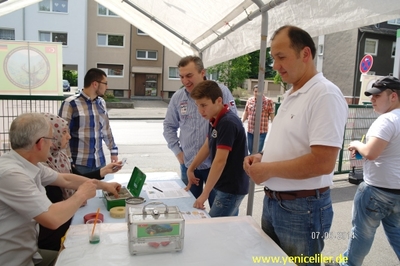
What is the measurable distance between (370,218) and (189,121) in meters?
1.66

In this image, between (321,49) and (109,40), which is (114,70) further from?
(321,49)

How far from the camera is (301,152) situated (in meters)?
1.49

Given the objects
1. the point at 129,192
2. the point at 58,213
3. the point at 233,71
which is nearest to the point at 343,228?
the point at 129,192

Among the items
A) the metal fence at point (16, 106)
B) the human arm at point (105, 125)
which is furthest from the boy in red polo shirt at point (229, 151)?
the metal fence at point (16, 106)

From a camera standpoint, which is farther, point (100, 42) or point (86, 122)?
point (100, 42)

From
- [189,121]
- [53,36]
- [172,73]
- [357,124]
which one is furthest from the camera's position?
[172,73]

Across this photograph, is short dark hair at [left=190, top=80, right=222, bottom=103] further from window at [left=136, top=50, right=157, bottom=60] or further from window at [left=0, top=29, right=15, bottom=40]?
window at [left=136, top=50, right=157, bottom=60]

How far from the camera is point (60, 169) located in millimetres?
2467

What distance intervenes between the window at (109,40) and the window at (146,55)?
1.50 meters

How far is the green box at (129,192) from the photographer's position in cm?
223

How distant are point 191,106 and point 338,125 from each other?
178 centimetres

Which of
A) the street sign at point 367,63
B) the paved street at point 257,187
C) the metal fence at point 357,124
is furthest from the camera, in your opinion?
the street sign at point 367,63

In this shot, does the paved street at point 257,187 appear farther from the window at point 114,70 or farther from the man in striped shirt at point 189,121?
the window at point 114,70

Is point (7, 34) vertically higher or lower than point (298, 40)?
higher
